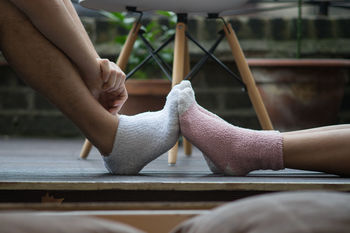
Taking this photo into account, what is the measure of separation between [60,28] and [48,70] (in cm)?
8

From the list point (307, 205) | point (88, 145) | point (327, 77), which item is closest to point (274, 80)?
point (327, 77)

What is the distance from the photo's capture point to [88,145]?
156cm

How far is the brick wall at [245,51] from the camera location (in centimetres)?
261

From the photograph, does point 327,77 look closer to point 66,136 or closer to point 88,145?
point 88,145

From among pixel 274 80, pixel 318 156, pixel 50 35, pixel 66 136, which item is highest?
pixel 50 35

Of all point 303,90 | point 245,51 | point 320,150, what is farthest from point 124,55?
point 245,51

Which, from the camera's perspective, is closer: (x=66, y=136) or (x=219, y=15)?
(x=219, y=15)

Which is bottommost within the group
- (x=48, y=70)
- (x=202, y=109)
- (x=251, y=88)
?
(x=251, y=88)

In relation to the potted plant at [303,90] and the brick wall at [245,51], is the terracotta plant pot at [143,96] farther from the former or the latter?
the brick wall at [245,51]

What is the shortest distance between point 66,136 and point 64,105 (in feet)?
5.81

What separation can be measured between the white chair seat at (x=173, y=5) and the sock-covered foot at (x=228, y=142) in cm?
42

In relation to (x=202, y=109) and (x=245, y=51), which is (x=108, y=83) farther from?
(x=245, y=51)

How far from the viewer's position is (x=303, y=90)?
6.75 feet

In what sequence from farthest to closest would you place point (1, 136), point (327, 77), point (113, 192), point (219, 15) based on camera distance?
point (1, 136)
point (327, 77)
point (219, 15)
point (113, 192)
